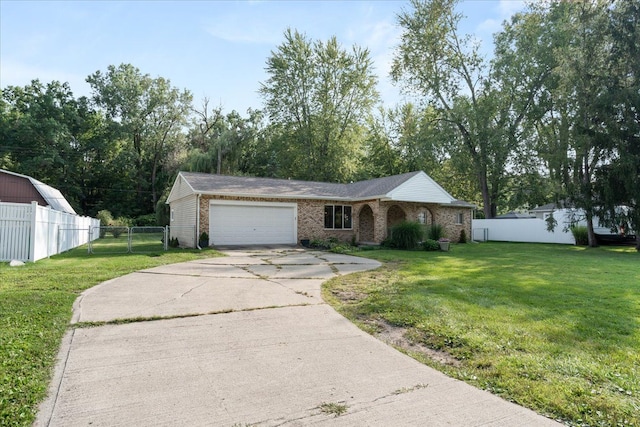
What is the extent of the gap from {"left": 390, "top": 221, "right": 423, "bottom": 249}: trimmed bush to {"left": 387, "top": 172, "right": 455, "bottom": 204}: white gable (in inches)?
63.4

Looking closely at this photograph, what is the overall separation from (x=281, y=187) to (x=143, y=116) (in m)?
28.6

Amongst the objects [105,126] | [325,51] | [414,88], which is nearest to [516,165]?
[414,88]

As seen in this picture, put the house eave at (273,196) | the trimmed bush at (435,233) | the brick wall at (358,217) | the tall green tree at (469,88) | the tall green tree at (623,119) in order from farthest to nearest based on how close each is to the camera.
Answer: the tall green tree at (469,88) → the trimmed bush at (435,233) → the brick wall at (358,217) → the tall green tree at (623,119) → the house eave at (273,196)

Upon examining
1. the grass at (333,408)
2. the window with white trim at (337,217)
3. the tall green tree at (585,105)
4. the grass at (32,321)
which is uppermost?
the tall green tree at (585,105)

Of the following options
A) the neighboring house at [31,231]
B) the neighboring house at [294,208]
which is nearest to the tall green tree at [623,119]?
the neighboring house at [294,208]

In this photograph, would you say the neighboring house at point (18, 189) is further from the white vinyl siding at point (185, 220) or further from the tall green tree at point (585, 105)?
the tall green tree at point (585, 105)

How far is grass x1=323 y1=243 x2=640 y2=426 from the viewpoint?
2865 millimetres

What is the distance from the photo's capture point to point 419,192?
18562mm

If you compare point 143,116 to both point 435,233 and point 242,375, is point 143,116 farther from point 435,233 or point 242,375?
point 242,375

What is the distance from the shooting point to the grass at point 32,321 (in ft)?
8.87

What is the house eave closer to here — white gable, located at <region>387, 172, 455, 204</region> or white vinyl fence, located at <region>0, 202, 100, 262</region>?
white gable, located at <region>387, 172, 455, 204</region>

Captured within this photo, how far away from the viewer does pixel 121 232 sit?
83.1 feet

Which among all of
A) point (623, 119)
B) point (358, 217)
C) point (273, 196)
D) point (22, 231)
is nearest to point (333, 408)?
point (22, 231)

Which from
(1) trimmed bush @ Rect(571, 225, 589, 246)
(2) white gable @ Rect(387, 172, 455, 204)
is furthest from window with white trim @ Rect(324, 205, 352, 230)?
(1) trimmed bush @ Rect(571, 225, 589, 246)
